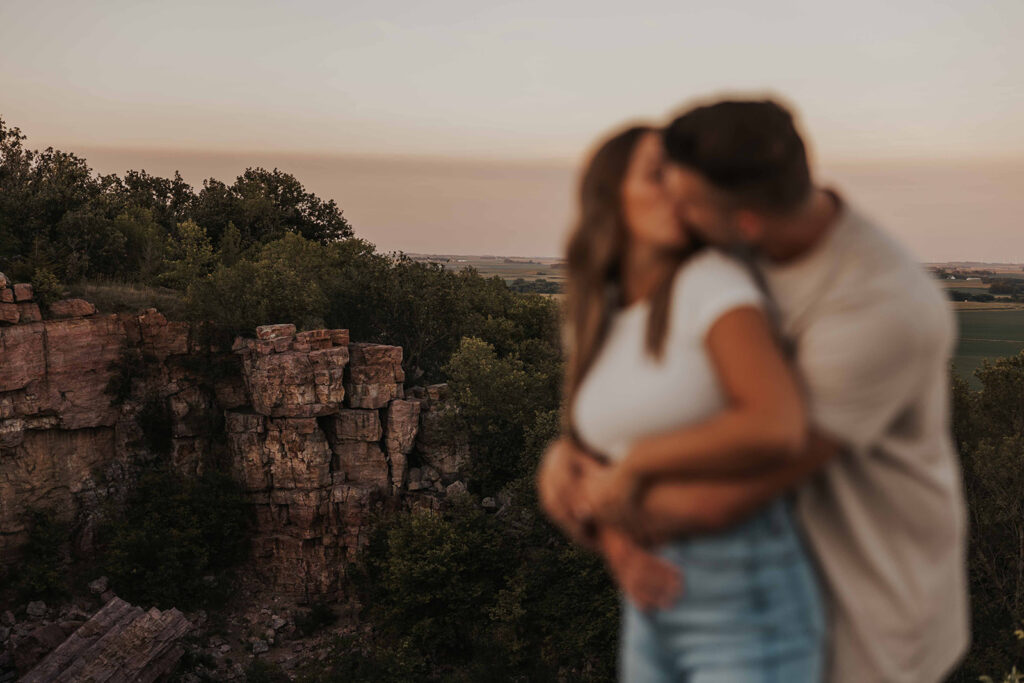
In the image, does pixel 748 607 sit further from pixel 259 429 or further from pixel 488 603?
pixel 259 429

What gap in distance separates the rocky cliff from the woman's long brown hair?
26.0 metres

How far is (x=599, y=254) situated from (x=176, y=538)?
90.2 feet

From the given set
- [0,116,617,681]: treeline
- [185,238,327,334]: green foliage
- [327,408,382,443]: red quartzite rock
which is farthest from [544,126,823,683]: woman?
[185,238,327,334]: green foliage

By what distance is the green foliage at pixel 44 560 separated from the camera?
25.7 meters

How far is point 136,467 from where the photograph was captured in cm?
2872

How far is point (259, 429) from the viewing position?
93.7ft

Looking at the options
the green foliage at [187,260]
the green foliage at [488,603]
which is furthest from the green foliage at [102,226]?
the green foliage at [488,603]

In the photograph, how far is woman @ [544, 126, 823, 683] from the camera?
1.79m

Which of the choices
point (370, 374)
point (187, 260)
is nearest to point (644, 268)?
point (370, 374)

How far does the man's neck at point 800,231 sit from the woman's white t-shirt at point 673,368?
0.10 m

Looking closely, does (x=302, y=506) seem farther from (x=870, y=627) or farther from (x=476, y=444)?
(x=870, y=627)

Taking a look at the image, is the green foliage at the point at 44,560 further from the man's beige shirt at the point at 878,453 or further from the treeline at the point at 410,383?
the man's beige shirt at the point at 878,453

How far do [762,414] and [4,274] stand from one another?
2827 centimetres

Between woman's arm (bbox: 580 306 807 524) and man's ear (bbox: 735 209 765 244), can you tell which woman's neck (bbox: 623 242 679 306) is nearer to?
man's ear (bbox: 735 209 765 244)
